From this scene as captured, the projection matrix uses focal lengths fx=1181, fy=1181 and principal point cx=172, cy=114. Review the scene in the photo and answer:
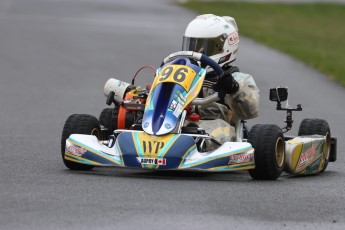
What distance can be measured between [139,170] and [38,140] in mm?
2492

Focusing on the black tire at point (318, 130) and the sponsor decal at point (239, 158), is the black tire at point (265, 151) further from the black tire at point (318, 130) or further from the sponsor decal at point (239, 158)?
the black tire at point (318, 130)

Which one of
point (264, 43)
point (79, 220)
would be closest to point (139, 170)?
point (79, 220)

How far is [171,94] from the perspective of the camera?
8695mm

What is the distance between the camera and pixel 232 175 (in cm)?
905

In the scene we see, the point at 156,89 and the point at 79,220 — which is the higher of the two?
the point at 156,89

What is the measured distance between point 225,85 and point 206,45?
748 millimetres

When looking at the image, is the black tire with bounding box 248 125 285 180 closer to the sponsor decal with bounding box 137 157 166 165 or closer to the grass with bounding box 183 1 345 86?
the sponsor decal with bounding box 137 157 166 165

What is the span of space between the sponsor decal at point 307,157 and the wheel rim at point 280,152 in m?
0.34

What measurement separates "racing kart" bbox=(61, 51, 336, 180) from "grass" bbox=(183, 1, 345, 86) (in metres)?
9.70

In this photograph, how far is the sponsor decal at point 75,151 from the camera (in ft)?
28.1

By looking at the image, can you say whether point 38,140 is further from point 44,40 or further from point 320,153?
point 44,40

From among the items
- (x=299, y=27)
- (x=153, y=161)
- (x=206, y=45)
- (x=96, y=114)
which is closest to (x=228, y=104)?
(x=206, y=45)

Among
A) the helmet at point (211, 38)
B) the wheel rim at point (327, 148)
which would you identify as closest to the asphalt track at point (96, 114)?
the wheel rim at point (327, 148)

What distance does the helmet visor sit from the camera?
31.0 ft
